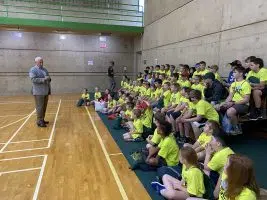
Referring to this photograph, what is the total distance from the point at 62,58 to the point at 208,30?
947 centimetres

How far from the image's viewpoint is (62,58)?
14219mm

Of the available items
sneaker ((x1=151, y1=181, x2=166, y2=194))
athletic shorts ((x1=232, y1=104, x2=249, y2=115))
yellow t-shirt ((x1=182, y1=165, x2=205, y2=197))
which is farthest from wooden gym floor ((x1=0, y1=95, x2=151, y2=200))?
athletic shorts ((x1=232, y1=104, x2=249, y2=115))

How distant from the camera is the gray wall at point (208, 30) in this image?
5707 mm

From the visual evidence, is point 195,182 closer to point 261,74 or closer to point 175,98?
point 261,74

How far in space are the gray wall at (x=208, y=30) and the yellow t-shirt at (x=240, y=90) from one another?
1.29 meters

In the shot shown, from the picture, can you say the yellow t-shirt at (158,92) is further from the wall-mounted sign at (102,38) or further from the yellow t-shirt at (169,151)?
the wall-mounted sign at (102,38)

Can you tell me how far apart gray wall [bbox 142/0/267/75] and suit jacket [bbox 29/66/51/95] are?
5.02 metres

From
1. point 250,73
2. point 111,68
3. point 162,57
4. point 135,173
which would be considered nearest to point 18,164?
point 135,173

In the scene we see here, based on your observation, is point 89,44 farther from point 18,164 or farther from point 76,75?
point 18,164

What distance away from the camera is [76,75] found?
48.0 ft

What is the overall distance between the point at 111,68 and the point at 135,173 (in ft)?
35.8

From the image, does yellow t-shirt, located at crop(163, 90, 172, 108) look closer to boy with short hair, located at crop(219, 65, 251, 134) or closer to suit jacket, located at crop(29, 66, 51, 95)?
boy with short hair, located at crop(219, 65, 251, 134)

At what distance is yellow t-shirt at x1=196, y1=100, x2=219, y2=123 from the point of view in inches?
180

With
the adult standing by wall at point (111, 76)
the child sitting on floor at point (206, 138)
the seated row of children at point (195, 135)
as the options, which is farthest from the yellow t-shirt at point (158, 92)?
Result: the adult standing by wall at point (111, 76)
